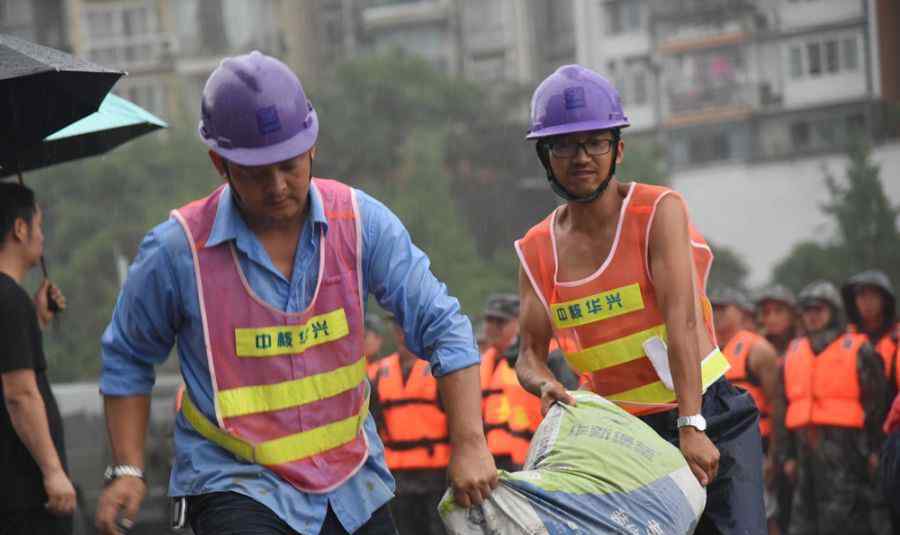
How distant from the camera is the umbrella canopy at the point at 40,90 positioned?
581 cm

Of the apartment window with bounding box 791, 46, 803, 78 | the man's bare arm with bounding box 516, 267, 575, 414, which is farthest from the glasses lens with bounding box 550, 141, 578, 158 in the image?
the apartment window with bounding box 791, 46, 803, 78

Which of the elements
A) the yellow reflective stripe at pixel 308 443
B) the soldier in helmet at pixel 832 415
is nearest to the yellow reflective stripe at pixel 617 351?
the yellow reflective stripe at pixel 308 443

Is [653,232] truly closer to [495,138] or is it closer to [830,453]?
[830,453]

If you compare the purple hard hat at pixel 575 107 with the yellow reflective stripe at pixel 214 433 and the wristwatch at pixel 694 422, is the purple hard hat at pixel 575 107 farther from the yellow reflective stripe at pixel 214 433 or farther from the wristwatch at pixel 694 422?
the yellow reflective stripe at pixel 214 433

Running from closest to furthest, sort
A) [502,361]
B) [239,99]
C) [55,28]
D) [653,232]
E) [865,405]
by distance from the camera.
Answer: [239,99] → [653,232] → [502,361] → [865,405] → [55,28]

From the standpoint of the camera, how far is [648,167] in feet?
161

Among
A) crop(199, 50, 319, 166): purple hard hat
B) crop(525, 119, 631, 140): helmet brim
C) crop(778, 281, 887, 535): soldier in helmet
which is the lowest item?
crop(778, 281, 887, 535): soldier in helmet

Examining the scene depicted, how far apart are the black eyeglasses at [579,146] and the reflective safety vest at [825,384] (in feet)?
24.3

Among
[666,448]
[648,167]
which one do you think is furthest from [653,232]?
[648,167]

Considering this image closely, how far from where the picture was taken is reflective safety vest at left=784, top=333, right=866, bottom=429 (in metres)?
12.6

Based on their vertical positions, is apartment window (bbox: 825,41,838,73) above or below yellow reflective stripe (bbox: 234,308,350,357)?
below

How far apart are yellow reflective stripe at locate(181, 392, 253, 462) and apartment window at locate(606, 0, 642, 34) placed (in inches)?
2049

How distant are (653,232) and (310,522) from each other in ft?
6.14

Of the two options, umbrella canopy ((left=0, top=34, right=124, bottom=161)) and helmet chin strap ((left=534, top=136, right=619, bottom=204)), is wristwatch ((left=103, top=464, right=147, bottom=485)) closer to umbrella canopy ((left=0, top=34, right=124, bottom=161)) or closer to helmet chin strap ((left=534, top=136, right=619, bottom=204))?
umbrella canopy ((left=0, top=34, right=124, bottom=161))
